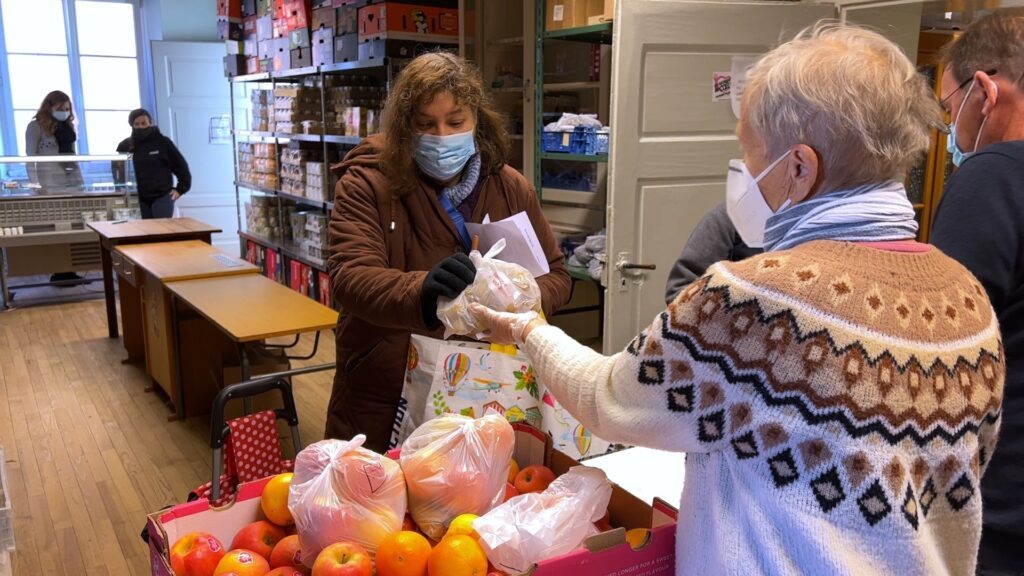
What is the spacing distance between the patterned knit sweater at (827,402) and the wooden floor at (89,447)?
268 cm

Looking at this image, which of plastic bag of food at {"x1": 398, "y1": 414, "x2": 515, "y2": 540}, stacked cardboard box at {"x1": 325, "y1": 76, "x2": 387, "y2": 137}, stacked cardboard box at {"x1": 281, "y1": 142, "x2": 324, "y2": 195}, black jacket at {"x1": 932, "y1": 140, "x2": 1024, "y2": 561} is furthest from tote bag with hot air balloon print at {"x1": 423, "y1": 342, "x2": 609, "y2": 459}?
stacked cardboard box at {"x1": 281, "y1": 142, "x2": 324, "y2": 195}

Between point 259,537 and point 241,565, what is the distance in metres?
0.10

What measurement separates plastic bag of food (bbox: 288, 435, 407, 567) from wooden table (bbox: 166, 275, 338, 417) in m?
2.24

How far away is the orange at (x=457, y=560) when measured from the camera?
1021mm

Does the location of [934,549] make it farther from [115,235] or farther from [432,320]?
[115,235]

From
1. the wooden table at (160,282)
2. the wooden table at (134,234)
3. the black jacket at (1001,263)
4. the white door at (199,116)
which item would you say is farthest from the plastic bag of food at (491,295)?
the white door at (199,116)

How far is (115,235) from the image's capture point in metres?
5.17

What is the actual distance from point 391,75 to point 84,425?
265cm

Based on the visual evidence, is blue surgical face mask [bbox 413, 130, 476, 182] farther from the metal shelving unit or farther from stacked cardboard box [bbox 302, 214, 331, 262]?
stacked cardboard box [bbox 302, 214, 331, 262]

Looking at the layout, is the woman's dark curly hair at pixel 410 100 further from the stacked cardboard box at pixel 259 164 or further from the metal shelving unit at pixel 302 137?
the stacked cardboard box at pixel 259 164

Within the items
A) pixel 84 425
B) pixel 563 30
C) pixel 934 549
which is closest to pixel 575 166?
pixel 563 30

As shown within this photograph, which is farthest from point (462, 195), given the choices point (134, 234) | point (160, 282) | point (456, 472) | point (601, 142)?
point (134, 234)

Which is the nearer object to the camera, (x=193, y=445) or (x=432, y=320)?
(x=432, y=320)

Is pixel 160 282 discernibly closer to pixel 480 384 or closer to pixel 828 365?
pixel 480 384
